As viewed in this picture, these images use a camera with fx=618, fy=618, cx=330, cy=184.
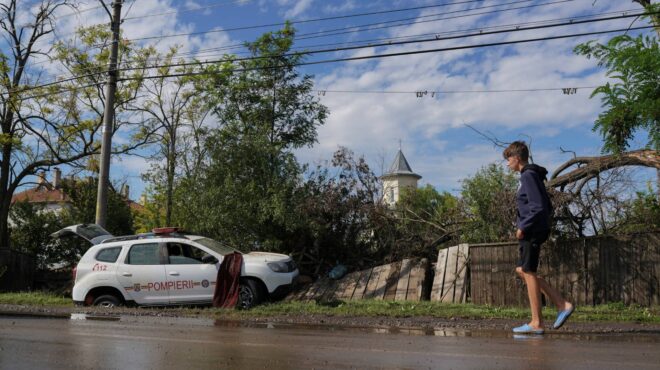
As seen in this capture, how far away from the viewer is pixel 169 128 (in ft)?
99.8

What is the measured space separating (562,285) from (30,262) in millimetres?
17132

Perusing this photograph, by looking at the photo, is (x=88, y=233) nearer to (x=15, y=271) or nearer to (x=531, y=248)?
(x=15, y=271)

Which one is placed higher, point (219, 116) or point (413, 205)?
point (219, 116)

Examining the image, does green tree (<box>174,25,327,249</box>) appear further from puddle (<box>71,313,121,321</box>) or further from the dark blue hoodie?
the dark blue hoodie

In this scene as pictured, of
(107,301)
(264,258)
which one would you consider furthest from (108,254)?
(264,258)

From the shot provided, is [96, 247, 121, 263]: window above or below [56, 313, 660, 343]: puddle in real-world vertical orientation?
above

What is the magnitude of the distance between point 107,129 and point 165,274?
6.37m

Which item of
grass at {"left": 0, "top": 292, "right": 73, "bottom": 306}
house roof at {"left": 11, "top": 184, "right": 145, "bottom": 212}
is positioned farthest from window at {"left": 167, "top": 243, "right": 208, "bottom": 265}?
house roof at {"left": 11, "top": 184, "right": 145, "bottom": 212}

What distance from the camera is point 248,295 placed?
11.8 m

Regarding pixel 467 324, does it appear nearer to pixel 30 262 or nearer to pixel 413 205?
pixel 413 205

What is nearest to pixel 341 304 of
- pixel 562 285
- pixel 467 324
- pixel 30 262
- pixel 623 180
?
pixel 467 324

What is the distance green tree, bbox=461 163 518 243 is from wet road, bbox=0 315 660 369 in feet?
16.1

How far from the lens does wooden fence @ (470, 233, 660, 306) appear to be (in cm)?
1086

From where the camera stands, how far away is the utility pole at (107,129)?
53.2 feet
